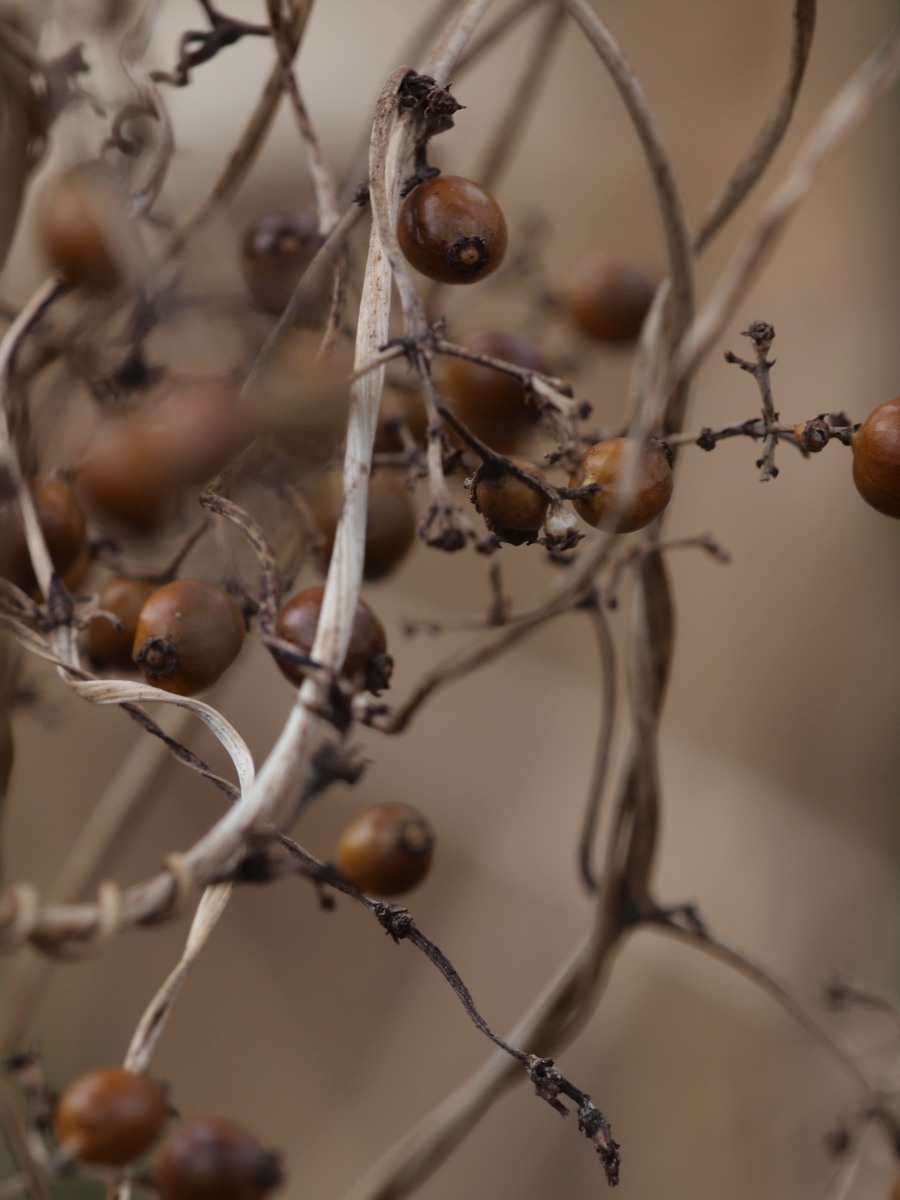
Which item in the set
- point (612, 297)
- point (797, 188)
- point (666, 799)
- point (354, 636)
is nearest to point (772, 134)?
point (797, 188)

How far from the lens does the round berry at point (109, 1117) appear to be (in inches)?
12.6

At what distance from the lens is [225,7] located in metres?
1.20

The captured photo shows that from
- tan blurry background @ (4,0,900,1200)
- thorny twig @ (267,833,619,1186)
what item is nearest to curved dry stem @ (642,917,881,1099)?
thorny twig @ (267,833,619,1186)

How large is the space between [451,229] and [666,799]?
0.95m

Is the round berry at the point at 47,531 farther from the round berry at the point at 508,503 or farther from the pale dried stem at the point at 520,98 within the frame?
the pale dried stem at the point at 520,98

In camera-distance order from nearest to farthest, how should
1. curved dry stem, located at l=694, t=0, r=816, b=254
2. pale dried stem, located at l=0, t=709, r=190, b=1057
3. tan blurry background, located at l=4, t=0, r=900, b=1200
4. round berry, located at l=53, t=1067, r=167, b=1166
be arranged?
1. round berry, located at l=53, t=1067, r=167, b=1166
2. curved dry stem, located at l=694, t=0, r=816, b=254
3. pale dried stem, located at l=0, t=709, r=190, b=1057
4. tan blurry background, located at l=4, t=0, r=900, b=1200

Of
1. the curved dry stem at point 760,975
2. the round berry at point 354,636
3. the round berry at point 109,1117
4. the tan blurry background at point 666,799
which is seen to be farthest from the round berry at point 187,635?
the tan blurry background at point 666,799

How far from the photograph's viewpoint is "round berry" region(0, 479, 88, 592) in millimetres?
418

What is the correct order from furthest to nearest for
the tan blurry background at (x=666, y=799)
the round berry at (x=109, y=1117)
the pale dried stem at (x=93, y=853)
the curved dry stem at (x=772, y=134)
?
1. the tan blurry background at (x=666, y=799)
2. the pale dried stem at (x=93, y=853)
3. the curved dry stem at (x=772, y=134)
4. the round berry at (x=109, y=1117)

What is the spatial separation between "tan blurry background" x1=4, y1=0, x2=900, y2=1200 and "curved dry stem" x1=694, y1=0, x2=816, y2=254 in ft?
2.03

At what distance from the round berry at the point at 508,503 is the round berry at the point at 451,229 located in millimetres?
65

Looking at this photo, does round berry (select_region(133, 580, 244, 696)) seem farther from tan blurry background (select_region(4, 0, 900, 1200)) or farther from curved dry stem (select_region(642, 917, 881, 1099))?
tan blurry background (select_region(4, 0, 900, 1200))

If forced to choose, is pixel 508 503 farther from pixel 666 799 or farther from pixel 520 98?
pixel 666 799

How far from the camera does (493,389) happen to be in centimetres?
50
